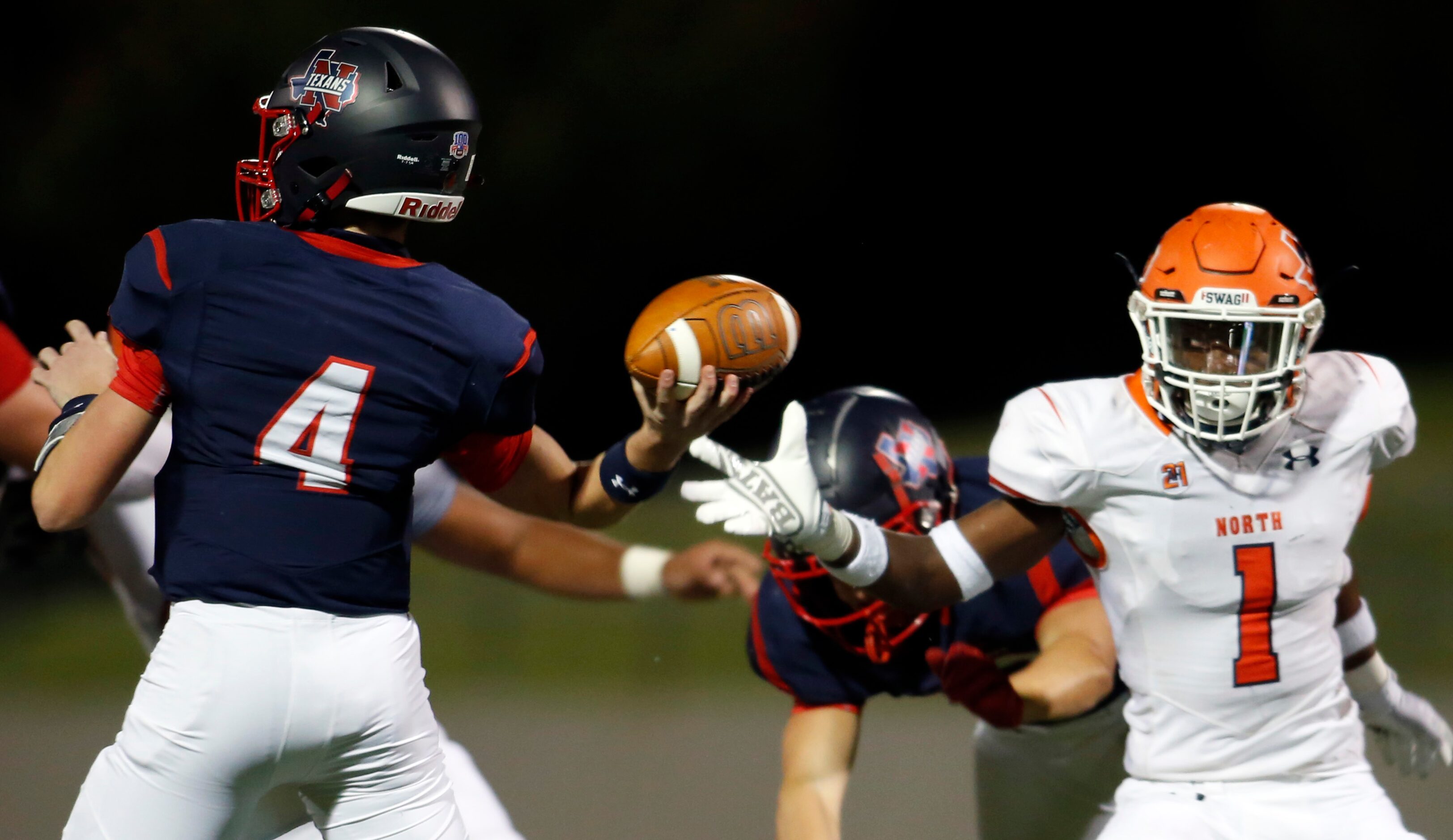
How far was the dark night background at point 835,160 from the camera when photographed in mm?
6430

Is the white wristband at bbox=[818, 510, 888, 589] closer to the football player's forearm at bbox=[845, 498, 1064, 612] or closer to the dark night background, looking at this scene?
the football player's forearm at bbox=[845, 498, 1064, 612]

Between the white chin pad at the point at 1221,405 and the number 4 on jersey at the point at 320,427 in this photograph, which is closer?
the number 4 on jersey at the point at 320,427

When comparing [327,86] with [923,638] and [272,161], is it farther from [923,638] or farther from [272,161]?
[923,638]

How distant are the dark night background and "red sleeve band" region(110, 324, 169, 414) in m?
4.60

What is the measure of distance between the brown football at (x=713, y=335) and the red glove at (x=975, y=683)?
21.4 inches

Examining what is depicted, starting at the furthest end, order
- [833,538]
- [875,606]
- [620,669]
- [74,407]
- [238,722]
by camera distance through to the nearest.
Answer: [620,669] → [875,606] → [833,538] → [74,407] → [238,722]

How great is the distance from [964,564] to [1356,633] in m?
0.73

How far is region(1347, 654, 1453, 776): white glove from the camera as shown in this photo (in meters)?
2.51

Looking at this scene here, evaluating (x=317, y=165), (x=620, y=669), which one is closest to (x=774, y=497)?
(x=317, y=165)

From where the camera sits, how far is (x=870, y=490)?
2.67 metres

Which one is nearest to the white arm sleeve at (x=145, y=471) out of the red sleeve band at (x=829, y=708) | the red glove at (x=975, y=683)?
the red sleeve band at (x=829, y=708)

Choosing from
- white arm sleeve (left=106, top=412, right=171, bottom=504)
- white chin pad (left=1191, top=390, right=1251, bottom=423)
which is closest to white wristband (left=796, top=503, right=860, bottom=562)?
white chin pad (left=1191, top=390, right=1251, bottom=423)

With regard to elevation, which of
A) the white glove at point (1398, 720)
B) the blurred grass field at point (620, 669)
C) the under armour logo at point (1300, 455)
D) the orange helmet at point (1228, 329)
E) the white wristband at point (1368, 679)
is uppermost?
the orange helmet at point (1228, 329)

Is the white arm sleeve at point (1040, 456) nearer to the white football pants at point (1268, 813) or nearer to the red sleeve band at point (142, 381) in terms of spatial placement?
the white football pants at point (1268, 813)
